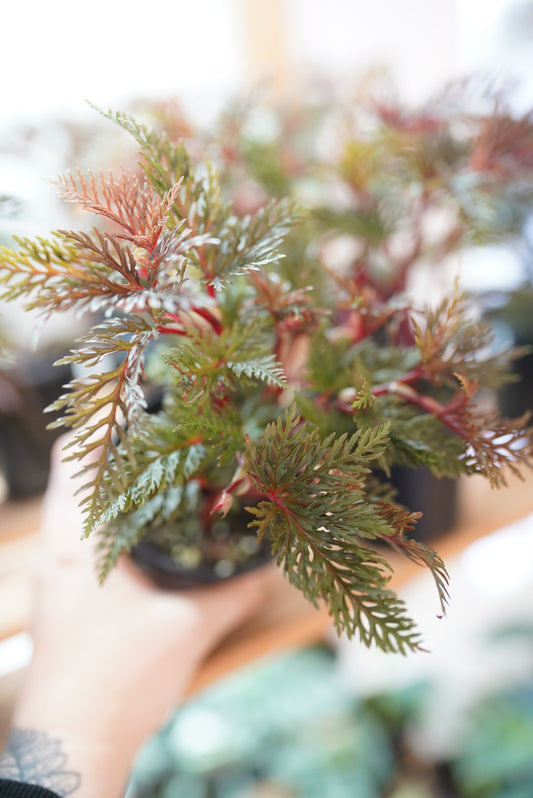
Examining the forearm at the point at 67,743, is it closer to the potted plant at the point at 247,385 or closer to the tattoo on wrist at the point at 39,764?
the tattoo on wrist at the point at 39,764

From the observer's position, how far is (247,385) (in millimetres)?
334

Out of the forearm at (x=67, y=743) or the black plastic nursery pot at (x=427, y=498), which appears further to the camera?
the black plastic nursery pot at (x=427, y=498)

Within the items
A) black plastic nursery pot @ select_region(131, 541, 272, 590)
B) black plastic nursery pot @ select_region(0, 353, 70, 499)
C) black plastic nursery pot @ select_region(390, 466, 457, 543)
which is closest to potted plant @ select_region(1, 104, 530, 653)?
black plastic nursery pot @ select_region(131, 541, 272, 590)

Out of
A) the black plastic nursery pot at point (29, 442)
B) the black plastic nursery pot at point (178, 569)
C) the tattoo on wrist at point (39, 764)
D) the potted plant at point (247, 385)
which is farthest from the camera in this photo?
the black plastic nursery pot at point (29, 442)

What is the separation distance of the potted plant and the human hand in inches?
4.4

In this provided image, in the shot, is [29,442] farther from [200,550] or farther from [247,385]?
[247,385]

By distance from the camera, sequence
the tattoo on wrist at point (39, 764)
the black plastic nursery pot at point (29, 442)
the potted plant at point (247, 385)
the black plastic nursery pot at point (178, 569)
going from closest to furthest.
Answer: the potted plant at point (247, 385) < the tattoo on wrist at point (39, 764) < the black plastic nursery pot at point (178, 569) < the black plastic nursery pot at point (29, 442)

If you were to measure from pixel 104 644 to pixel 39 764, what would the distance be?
0.10 m

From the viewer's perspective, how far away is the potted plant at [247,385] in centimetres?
28

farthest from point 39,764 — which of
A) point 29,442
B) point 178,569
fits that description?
point 29,442

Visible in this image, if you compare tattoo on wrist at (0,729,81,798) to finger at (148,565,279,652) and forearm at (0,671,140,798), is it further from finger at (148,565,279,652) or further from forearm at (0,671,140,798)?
finger at (148,565,279,652)

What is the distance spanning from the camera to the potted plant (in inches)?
11.0

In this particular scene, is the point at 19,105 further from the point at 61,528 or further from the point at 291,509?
the point at 291,509

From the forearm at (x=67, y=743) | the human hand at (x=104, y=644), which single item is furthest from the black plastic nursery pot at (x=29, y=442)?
the forearm at (x=67, y=743)
